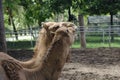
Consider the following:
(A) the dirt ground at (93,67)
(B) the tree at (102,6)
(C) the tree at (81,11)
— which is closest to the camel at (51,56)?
(A) the dirt ground at (93,67)

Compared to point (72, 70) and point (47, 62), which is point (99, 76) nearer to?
point (72, 70)

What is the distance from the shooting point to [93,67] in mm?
9523

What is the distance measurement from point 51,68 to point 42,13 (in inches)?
653

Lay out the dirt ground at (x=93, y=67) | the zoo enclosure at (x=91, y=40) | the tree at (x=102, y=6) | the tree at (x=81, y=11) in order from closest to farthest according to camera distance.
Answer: the dirt ground at (x=93, y=67)
the tree at (x=81, y=11)
the zoo enclosure at (x=91, y=40)
the tree at (x=102, y=6)

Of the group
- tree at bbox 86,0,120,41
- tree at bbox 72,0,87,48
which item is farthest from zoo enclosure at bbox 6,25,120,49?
tree at bbox 86,0,120,41

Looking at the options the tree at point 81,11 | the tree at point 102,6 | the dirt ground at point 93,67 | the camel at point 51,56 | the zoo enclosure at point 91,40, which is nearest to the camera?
the camel at point 51,56

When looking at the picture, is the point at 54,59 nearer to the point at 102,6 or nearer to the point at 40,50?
the point at 40,50

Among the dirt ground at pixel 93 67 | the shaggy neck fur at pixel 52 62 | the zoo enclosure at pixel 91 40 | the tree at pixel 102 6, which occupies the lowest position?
the zoo enclosure at pixel 91 40

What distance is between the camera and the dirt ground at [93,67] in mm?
7883

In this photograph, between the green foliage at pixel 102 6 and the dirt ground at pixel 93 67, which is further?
the green foliage at pixel 102 6

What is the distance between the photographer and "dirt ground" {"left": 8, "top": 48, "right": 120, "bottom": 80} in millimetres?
7883

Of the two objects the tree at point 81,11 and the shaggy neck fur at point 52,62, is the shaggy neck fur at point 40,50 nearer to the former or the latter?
the shaggy neck fur at point 52,62

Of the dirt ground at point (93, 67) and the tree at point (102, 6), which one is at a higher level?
the tree at point (102, 6)

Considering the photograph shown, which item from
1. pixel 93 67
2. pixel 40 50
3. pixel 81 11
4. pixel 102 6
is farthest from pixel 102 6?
pixel 40 50
